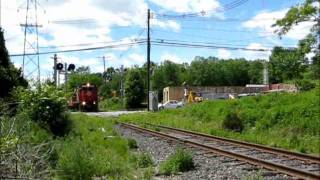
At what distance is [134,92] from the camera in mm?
95812

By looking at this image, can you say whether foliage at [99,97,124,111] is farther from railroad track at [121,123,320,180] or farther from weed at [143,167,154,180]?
weed at [143,167,154,180]

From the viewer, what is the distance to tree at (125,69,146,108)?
95.5m

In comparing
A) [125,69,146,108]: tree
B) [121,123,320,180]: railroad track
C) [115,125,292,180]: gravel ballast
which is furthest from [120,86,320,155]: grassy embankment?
[125,69,146,108]: tree

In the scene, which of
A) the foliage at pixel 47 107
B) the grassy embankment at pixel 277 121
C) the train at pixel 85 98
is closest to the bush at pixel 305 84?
the grassy embankment at pixel 277 121

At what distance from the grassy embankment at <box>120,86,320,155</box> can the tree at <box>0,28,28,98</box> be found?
401 inches

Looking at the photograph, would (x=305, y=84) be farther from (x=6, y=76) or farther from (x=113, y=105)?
(x=113, y=105)

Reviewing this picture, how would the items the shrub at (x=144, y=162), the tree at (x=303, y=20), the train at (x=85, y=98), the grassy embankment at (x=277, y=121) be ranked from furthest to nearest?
the train at (x=85, y=98), the grassy embankment at (x=277, y=121), the shrub at (x=144, y=162), the tree at (x=303, y=20)

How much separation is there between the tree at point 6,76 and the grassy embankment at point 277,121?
401 inches

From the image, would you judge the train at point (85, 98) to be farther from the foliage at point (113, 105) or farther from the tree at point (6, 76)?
the tree at point (6, 76)

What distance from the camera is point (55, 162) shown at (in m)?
14.5

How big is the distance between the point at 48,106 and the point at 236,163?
886 centimetres

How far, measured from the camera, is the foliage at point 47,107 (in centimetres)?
2142

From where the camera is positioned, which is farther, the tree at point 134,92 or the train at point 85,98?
the tree at point 134,92

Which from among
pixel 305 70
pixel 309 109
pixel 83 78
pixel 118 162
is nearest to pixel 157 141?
pixel 309 109
